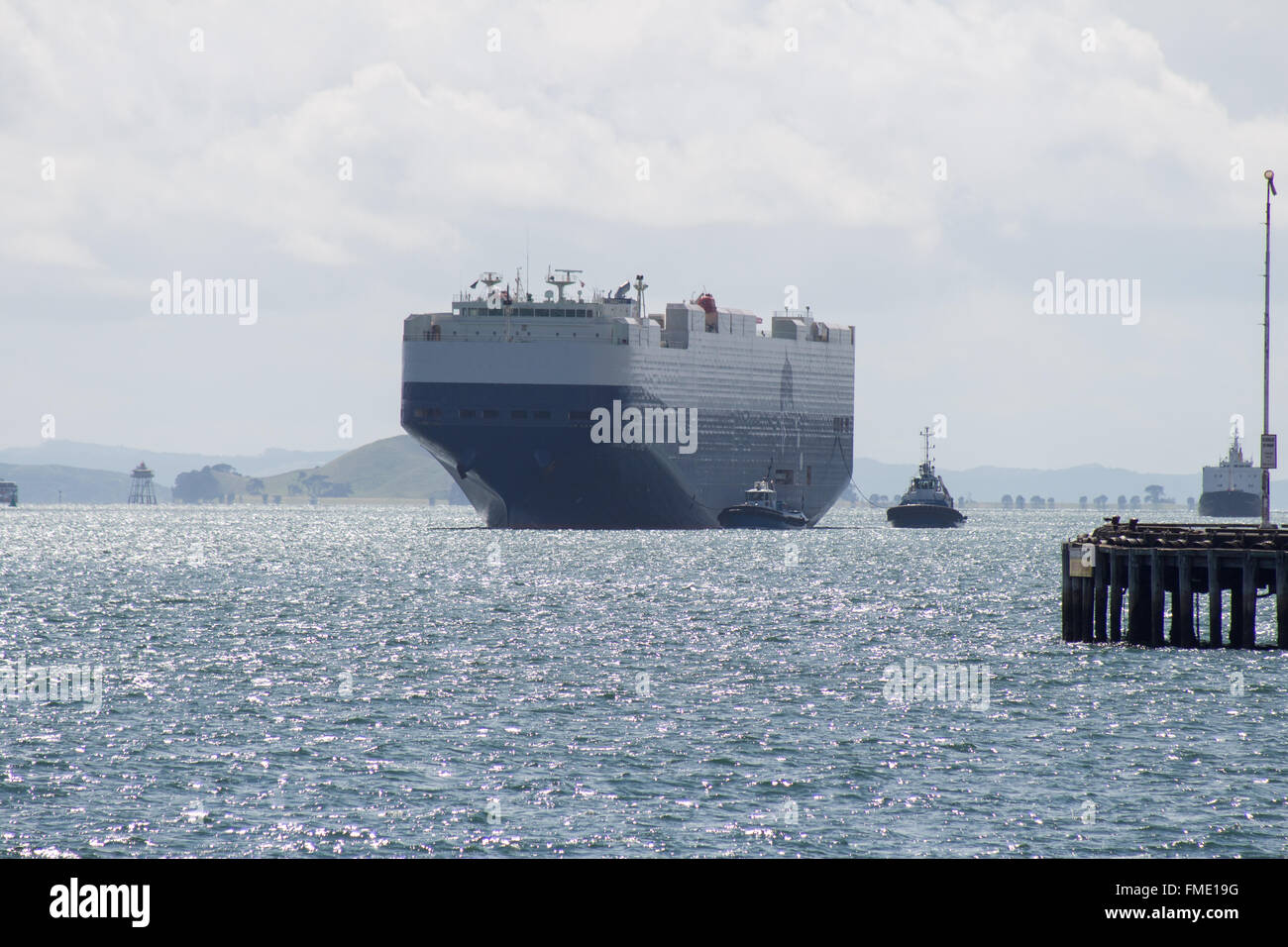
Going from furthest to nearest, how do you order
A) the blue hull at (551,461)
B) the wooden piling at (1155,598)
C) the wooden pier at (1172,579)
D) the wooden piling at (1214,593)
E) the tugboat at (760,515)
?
1. the tugboat at (760,515)
2. the blue hull at (551,461)
3. the wooden piling at (1155,598)
4. the wooden pier at (1172,579)
5. the wooden piling at (1214,593)

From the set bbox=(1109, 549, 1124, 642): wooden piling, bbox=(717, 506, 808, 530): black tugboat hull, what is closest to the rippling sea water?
bbox=(1109, 549, 1124, 642): wooden piling

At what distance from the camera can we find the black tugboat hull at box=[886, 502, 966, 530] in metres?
187

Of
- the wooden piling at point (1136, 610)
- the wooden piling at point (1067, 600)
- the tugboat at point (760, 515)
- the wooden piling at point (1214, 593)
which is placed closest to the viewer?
the wooden piling at point (1214, 593)

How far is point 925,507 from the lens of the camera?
18638 cm

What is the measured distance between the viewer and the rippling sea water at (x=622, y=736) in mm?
24469

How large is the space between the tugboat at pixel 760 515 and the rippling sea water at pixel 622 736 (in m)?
88.3

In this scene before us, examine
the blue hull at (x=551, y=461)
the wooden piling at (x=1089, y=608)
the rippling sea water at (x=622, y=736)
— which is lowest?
the rippling sea water at (x=622, y=736)

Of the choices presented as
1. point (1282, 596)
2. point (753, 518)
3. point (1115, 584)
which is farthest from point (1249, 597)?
point (753, 518)

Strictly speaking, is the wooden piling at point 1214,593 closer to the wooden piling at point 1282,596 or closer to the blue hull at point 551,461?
the wooden piling at point 1282,596

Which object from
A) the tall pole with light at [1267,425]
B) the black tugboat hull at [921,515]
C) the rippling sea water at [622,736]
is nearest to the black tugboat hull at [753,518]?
the black tugboat hull at [921,515]

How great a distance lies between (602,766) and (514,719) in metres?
6.61

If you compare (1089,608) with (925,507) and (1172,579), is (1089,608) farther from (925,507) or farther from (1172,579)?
(925,507)

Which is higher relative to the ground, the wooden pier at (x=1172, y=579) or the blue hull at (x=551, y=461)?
the blue hull at (x=551, y=461)

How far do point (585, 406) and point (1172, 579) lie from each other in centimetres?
10046
